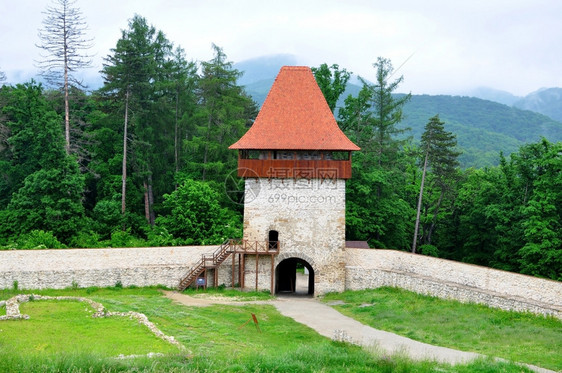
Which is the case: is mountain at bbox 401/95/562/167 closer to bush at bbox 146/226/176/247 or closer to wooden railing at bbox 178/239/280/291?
bush at bbox 146/226/176/247

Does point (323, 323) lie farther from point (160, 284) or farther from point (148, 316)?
point (160, 284)

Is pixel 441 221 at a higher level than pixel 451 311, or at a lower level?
higher

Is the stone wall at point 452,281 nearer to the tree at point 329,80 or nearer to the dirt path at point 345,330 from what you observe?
the dirt path at point 345,330

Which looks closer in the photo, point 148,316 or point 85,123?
point 148,316

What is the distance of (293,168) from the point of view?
26.8 meters

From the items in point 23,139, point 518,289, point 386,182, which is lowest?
point 518,289

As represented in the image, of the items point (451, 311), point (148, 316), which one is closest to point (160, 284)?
point (148, 316)

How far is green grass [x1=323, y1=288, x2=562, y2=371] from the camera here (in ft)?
54.9

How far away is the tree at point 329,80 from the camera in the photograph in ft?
120

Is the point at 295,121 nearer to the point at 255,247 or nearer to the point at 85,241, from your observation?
the point at 255,247

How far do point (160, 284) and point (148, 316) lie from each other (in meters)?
7.71

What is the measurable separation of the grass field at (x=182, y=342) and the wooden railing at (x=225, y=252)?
4.34m

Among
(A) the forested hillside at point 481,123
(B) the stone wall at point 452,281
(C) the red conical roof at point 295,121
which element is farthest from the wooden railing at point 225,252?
(A) the forested hillside at point 481,123

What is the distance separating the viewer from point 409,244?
41.5 metres
